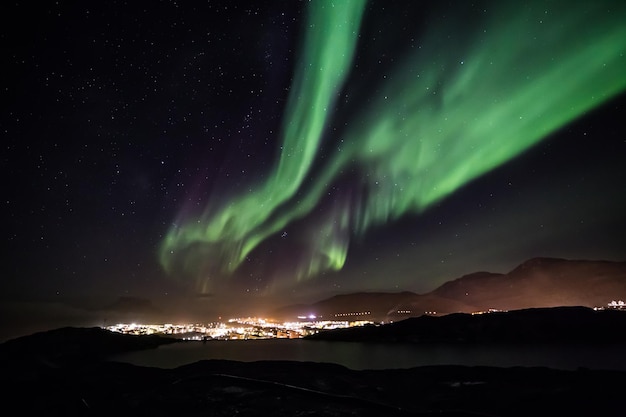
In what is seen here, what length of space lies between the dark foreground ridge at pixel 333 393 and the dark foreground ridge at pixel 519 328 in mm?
85914

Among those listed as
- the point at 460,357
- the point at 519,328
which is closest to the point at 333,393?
the point at 460,357

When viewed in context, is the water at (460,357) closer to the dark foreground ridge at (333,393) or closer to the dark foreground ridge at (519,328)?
the dark foreground ridge at (519,328)

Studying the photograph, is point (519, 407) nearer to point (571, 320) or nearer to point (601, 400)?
point (601, 400)

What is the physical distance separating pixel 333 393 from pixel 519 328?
110m

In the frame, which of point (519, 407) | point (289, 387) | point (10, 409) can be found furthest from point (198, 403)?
point (519, 407)

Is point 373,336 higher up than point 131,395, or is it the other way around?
point 131,395

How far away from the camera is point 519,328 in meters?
104

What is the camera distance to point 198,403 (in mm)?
16453

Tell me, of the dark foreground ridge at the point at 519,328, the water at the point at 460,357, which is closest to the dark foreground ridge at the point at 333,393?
the water at the point at 460,357

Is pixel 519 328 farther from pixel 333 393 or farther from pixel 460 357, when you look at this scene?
pixel 333 393

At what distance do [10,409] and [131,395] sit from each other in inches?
205

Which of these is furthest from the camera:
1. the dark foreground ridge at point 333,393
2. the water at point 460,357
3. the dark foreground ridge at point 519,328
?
the dark foreground ridge at point 519,328

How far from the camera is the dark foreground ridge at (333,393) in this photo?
14.4m

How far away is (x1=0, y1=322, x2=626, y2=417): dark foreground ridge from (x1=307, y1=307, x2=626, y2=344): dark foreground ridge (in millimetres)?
85914
